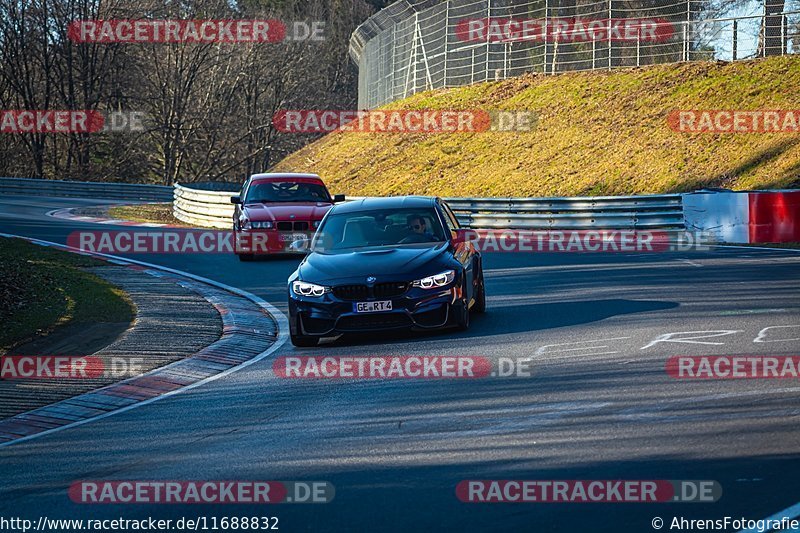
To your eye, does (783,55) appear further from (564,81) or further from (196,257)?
(196,257)

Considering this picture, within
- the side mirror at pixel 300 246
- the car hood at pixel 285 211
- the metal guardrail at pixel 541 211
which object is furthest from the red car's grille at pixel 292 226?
the side mirror at pixel 300 246

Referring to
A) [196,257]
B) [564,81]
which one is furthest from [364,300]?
[564,81]

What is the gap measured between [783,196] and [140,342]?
1374cm

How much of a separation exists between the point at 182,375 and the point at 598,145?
26.8 m

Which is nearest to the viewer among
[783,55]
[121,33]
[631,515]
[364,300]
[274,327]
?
[631,515]

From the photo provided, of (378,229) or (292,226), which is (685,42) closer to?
(292,226)

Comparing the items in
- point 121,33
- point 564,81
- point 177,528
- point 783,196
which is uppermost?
point 121,33

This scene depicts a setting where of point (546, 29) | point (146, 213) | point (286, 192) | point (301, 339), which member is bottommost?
point (301, 339)

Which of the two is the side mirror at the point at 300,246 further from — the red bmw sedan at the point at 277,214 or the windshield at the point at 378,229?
the red bmw sedan at the point at 277,214

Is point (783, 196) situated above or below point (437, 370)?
above

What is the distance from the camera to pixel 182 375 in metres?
11.1

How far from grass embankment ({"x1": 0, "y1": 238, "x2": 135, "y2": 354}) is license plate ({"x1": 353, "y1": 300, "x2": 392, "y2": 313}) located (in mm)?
3562

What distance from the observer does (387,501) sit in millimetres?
6242

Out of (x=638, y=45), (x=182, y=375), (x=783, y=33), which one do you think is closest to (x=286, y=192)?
(x=182, y=375)
